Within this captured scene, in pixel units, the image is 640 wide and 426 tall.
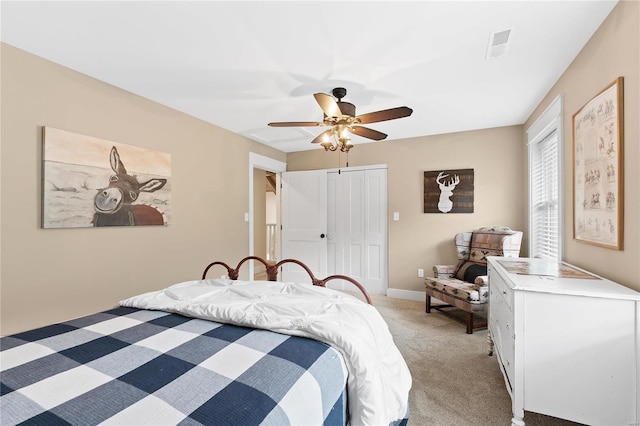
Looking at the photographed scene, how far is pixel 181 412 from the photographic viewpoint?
0.79m

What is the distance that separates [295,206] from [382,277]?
73.7 inches

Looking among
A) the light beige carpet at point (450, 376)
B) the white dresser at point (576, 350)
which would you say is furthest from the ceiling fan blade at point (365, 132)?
the light beige carpet at point (450, 376)

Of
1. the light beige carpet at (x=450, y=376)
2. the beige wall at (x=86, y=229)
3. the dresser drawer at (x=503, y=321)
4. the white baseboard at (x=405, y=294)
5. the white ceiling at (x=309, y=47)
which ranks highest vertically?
the white ceiling at (x=309, y=47)

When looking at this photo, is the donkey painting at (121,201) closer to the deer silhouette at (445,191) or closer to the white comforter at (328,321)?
the white comforter at (328,321)

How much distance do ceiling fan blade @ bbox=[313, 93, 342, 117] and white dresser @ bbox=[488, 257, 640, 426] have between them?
1662mm

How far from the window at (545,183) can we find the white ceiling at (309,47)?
1.07ft

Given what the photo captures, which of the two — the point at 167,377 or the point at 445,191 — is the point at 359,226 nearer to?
the point at 445,191

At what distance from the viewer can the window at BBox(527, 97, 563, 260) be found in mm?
2480

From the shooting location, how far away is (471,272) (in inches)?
132

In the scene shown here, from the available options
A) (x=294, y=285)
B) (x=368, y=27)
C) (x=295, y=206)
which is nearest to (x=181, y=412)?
(x=294, y=285)

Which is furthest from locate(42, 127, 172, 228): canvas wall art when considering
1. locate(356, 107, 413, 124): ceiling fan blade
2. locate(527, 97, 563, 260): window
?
locate(527, 97, 563, 260): window

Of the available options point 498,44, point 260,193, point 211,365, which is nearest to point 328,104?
point 498,44

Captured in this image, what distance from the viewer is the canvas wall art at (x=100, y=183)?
215cm

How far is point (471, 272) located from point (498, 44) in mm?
2383
